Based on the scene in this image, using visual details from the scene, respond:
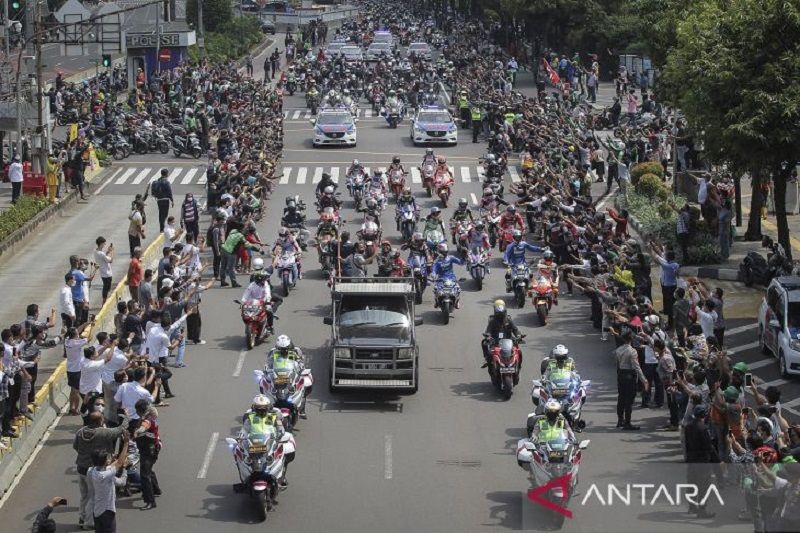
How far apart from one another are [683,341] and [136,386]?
29.4 feet

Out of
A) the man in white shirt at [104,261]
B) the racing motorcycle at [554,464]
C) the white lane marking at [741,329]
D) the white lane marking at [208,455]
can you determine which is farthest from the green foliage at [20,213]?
the racing motorcycle at [554,464]

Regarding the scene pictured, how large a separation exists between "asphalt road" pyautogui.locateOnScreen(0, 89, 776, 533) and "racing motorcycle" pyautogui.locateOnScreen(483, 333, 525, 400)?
0.30 meters

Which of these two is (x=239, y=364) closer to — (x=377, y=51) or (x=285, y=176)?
(x=285, y=176)

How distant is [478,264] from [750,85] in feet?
23.0

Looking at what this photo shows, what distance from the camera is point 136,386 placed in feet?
75.5

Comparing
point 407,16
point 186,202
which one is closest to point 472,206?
point 186,202


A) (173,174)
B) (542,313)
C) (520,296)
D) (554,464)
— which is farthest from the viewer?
(173,174)

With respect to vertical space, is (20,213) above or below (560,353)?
below

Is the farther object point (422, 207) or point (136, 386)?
point (422, 207)

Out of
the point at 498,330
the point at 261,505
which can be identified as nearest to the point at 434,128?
the point at 498,330

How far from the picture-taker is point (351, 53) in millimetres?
93438

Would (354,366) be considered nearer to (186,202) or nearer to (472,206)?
(186,202)

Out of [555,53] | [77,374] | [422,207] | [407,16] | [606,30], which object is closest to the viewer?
[77,374]

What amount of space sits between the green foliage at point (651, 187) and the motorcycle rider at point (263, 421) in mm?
24968
